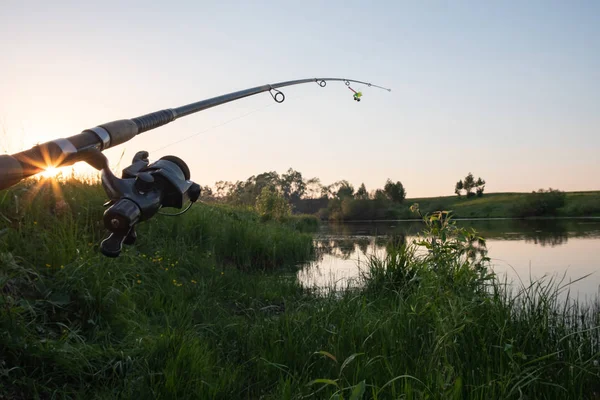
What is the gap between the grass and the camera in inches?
98.7

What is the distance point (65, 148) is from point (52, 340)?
2068mm

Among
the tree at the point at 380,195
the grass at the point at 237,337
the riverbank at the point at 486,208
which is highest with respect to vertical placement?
the tree at the point at 380,195

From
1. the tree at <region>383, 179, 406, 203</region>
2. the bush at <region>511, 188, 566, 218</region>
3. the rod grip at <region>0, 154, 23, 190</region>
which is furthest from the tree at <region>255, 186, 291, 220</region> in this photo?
the tree at <region>383, 179, 406, 203</region>

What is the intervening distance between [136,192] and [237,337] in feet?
9.18

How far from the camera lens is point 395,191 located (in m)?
51.7

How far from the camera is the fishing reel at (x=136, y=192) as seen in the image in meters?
1.06

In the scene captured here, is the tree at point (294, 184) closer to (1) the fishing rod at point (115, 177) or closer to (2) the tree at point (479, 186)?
(2) the tree at point (479, 186)

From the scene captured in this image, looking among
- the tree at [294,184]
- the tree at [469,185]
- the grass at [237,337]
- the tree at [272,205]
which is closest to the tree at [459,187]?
the tree at [469,185]

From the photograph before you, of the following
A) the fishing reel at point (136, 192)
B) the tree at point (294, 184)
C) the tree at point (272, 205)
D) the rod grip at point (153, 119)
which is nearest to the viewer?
the fishing reel at point (136, 192)

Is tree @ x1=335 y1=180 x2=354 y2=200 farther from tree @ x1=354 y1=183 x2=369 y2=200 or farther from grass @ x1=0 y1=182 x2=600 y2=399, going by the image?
grass @ x1=0 y1=182 x2=600 y2=399

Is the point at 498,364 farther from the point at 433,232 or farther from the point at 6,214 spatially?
the point at 6,214

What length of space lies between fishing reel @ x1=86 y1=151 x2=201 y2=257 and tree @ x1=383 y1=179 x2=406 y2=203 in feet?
167

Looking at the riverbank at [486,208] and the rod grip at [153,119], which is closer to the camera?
the rod grip at [153,119]

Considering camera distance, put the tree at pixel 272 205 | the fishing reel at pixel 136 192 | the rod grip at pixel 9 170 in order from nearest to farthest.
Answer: the rod grip at pixel 9 170, the fishing reel at pixel 136 192, the tree at pixel 272 205
